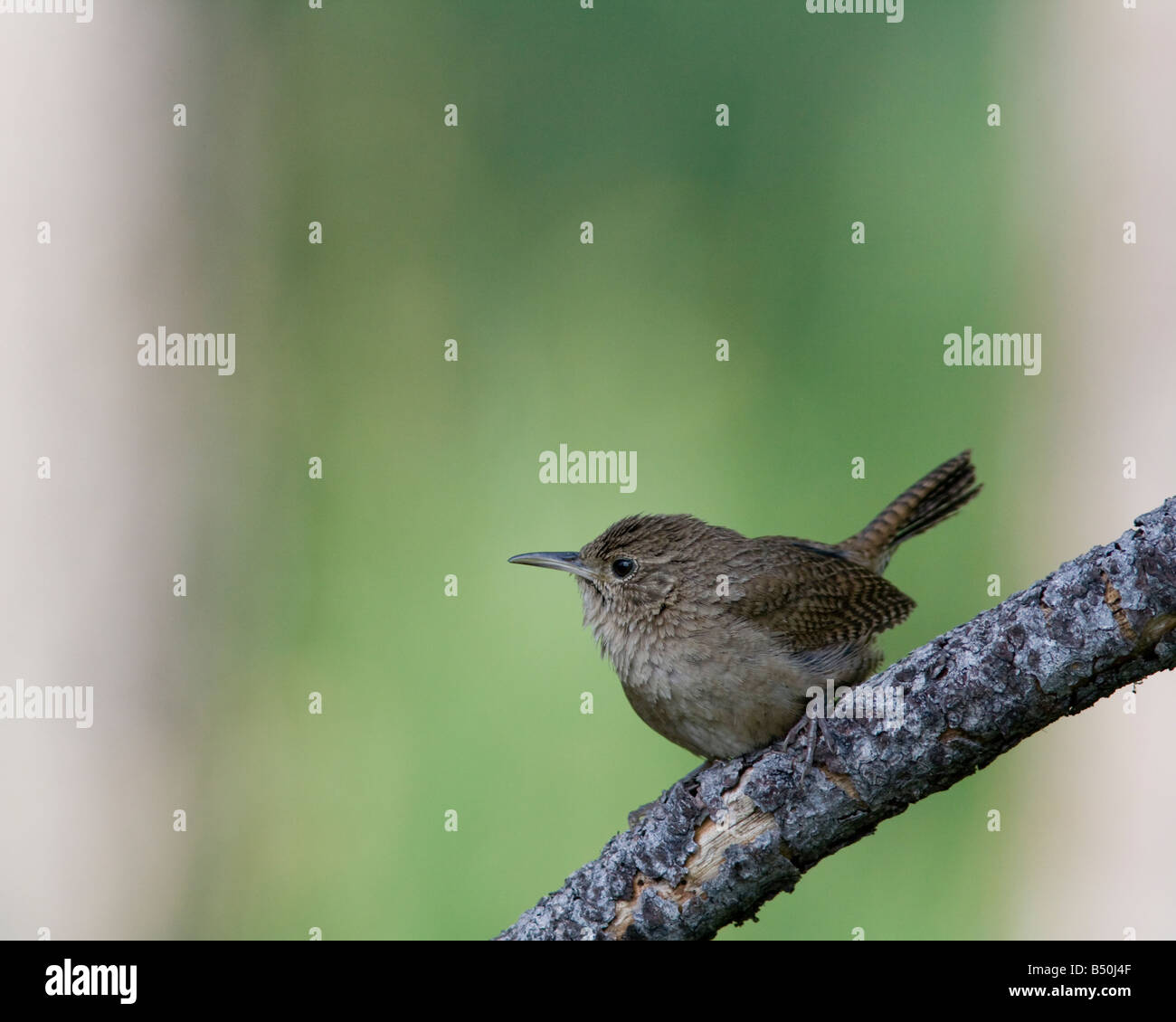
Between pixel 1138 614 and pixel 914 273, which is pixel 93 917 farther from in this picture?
pixel 914 273

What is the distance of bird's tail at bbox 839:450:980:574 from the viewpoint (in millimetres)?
4551

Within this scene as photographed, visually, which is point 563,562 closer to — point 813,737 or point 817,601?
point 817,601

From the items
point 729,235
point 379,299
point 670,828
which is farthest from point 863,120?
point 670,828

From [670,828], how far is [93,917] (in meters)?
4.13

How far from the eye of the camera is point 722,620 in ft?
11.7

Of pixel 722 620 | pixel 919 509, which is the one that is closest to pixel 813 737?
pixel 722 620

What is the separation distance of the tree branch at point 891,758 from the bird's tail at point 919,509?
6.08 ft

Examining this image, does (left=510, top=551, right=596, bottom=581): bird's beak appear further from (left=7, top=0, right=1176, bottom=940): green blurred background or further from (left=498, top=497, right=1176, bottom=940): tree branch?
(left=7, top=0, right=1176, bottom=940): green blurred background

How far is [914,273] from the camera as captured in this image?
7238 millimetres

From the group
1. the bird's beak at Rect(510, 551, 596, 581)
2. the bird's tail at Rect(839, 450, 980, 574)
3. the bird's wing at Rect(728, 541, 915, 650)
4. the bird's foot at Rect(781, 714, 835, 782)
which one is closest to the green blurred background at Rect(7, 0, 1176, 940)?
the bird's tail at Rect(839, 450, 980, 574)

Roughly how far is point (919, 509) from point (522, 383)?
343 centimetres

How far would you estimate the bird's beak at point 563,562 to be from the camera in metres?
4.04

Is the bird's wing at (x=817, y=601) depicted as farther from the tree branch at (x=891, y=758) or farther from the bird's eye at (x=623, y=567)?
the tree branch at (x=891, y=758)

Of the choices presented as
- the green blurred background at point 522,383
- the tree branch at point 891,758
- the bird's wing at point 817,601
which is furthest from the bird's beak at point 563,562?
the green blurred background at point 522,383
